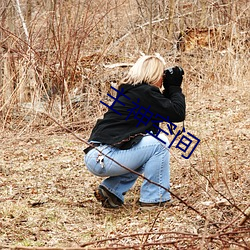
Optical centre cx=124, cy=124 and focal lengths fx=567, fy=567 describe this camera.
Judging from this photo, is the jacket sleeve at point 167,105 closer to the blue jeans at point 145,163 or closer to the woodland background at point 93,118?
the blue jeans at point 145,163

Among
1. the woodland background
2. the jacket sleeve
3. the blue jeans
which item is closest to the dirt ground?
→ the woodland background

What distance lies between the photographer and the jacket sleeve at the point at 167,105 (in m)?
4.14

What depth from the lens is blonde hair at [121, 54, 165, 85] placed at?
4.17m

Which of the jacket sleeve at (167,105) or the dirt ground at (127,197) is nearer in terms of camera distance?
the dirt ground at (127,197)

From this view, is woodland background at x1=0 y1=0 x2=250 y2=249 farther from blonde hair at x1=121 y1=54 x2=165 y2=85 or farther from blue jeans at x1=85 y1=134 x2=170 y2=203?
blonde hair at x1=121 y1=54 x2=165 y2=85

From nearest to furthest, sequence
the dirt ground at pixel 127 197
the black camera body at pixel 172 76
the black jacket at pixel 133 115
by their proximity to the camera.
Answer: the dirt ground at pixel 127 197 < the black jacket at pixel 133 115 < the black camera body at pixel 172 76

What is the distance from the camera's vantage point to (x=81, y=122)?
727 cm

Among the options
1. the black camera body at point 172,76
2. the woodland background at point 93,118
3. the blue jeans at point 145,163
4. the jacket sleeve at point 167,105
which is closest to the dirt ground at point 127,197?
the woodland background at point 93,118

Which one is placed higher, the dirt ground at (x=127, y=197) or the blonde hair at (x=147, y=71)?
the blonde hair at (x=147, y=71)

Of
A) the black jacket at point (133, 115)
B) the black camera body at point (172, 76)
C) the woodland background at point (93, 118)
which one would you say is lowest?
Result: the woodland background at point (93, 118)

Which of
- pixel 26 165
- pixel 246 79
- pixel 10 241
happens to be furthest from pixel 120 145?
pixel 246 79

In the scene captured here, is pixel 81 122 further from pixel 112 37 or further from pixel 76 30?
pixel 112 37

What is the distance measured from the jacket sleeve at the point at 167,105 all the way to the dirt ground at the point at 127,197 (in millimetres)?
347

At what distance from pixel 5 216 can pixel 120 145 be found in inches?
38.1
